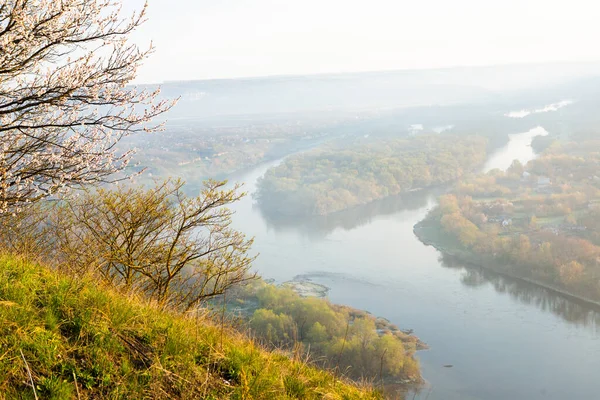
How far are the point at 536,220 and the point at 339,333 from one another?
24.0 meters


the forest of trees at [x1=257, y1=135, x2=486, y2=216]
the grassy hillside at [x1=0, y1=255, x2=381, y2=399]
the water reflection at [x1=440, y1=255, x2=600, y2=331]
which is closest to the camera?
the grassy hillside at [x1=0, y1=255, x2=381, y2=399]

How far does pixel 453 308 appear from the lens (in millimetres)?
22844

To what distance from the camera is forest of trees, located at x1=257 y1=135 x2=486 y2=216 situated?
45594 mm

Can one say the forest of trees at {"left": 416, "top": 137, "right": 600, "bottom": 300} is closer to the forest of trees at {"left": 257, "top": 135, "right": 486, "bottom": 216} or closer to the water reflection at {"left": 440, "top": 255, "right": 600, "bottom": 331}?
the water reflection at {"left": 440, "top": 255, "right": 600, "bottom": 331}

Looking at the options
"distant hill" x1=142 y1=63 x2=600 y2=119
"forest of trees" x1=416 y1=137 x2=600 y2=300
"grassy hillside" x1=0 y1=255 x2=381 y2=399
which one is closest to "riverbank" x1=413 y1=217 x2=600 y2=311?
"forest of trees" x1=416 y1=137 x2=600 y2=300

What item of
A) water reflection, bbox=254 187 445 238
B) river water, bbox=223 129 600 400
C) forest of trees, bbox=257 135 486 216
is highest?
forest of trees, bbox=257 135 486 216

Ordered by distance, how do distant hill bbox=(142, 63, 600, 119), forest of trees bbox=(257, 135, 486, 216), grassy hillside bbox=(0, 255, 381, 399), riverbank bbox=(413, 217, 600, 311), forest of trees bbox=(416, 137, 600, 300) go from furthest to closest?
distant hill bbox=(142, 63, 600, 119), forest of trees bbox=(257, 135, 486, 216), forest of trees bbox=(416, 137, 600, 300), riverbank bbox=(413, 217, 600, 311), grassy hillside bbox=(0, 255, 381, 399)

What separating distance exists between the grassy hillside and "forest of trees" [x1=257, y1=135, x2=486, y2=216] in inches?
1582

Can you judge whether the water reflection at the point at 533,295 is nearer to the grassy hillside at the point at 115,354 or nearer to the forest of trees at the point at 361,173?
the forest of trees at the point at 361,173

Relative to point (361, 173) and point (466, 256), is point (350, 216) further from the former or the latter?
point (466, 256)

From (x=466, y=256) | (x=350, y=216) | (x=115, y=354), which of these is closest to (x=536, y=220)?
(x=466, y=256)

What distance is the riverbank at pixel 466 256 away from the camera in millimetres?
24233

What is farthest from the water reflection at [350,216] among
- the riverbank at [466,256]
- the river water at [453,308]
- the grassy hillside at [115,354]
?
the grassy hillside at [115,354]

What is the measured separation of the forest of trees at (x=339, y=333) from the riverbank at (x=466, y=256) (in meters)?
9.87
